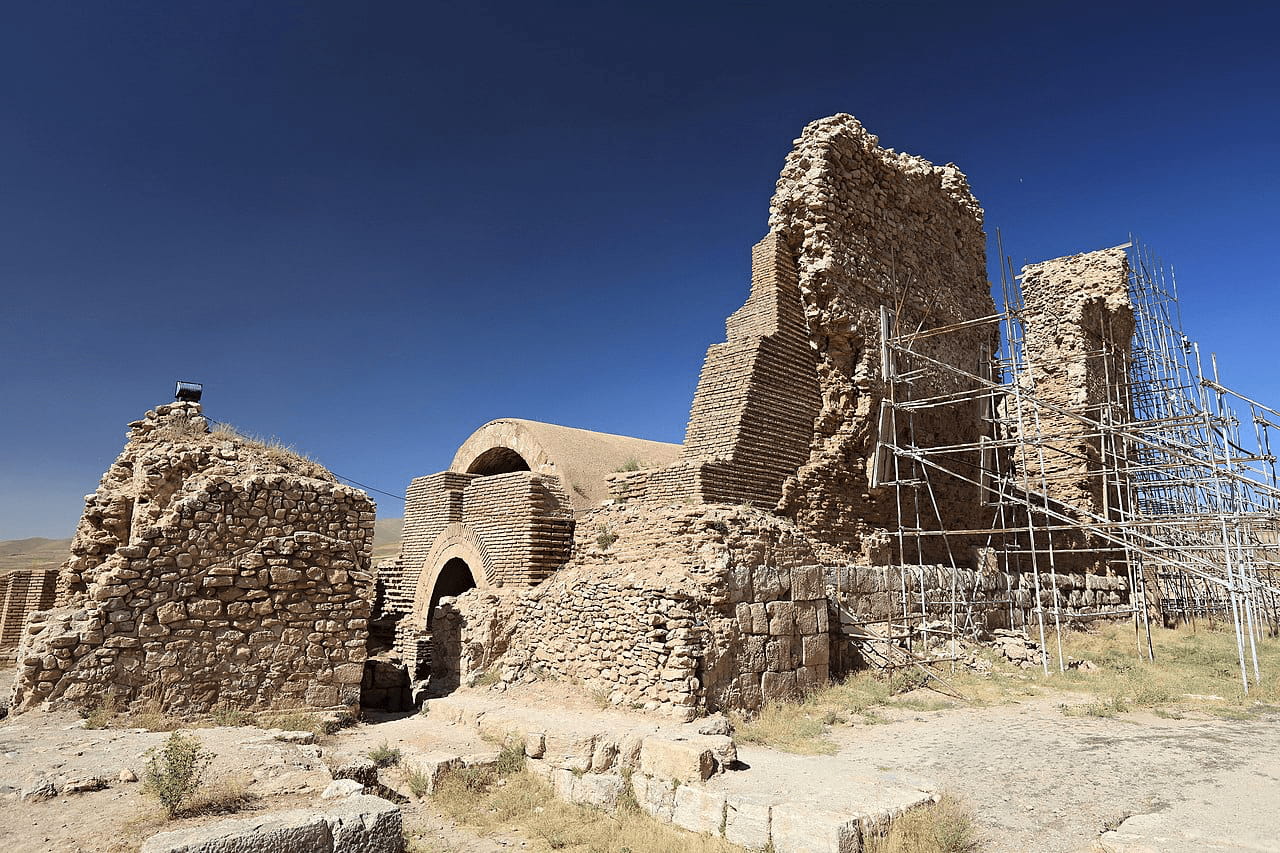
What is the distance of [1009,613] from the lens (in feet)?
45.3

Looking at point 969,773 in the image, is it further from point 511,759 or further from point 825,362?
point 825,362

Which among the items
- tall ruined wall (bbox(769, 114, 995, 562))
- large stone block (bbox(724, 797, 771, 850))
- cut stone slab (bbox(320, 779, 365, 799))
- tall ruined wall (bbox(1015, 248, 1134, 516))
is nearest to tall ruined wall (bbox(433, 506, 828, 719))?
tall ruined wall (bbox(769, 114, 995, 562))

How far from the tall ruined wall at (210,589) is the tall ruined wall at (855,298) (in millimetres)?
6067

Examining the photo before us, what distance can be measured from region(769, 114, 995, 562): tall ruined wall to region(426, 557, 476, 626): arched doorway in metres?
5.98

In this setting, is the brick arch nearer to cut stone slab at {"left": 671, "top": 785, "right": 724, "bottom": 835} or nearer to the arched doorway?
the arched doorway

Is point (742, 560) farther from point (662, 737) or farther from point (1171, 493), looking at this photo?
point (1171, 493)

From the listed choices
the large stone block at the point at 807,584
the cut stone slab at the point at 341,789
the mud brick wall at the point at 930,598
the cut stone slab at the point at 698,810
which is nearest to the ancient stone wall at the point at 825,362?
the mud brick wall at the point at 930,598

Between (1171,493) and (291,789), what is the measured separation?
25257 millimetres

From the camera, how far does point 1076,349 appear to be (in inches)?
810

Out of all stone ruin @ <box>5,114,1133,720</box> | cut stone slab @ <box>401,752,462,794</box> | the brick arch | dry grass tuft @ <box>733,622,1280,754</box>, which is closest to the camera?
cut stone slab @ <box>401,752,462,794</box>

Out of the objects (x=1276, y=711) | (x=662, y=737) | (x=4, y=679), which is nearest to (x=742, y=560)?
(x=662, y=737)

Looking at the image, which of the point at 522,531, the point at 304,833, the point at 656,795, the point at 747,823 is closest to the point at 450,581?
the point at 522,531

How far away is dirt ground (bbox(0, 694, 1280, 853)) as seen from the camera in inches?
182

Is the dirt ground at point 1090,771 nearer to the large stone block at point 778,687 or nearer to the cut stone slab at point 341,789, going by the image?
the large stone block at point 778,687
